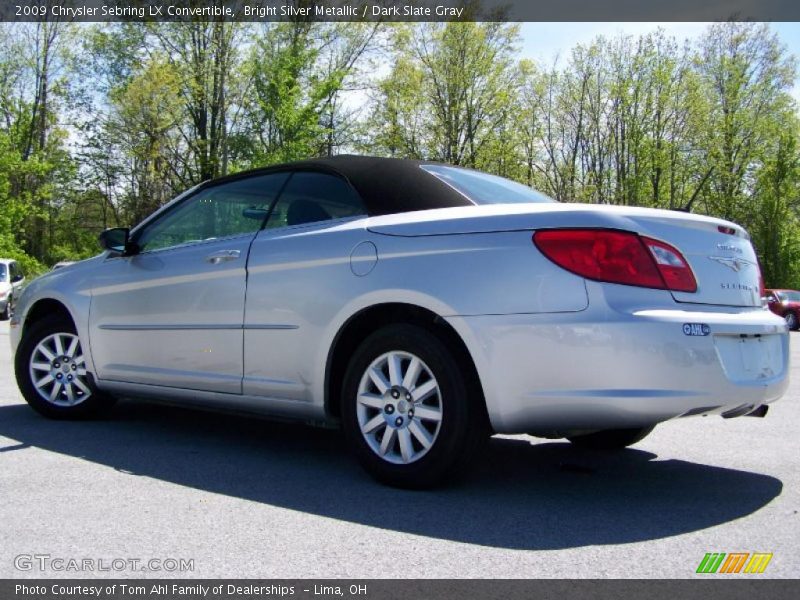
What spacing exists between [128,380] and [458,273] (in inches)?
102

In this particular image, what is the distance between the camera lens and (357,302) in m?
4.11

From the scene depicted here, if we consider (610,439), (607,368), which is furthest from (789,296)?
(607,368)

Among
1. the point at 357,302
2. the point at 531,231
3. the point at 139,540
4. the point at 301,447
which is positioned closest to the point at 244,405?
the point at 301,447

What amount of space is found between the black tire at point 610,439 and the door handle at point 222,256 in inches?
84.2

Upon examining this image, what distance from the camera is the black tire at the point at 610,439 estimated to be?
192 inches

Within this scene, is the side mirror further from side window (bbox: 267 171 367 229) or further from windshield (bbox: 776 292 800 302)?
windshield (bbox: 776 292 800 302)

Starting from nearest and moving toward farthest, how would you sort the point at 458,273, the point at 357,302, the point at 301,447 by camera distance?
the point at 458,273 < the point at 357,302 < the point at 301,447

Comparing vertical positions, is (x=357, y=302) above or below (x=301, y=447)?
above

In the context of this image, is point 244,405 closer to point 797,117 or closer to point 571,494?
point 571,494

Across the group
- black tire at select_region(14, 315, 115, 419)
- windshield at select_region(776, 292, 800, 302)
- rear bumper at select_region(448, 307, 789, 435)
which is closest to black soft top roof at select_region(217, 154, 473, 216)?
rear bumper at select_region(448, 307, 789, 435)

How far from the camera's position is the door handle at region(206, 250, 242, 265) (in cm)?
478

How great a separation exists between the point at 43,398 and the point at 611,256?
4.12 meters

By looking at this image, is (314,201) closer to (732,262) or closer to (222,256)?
(222,256)
